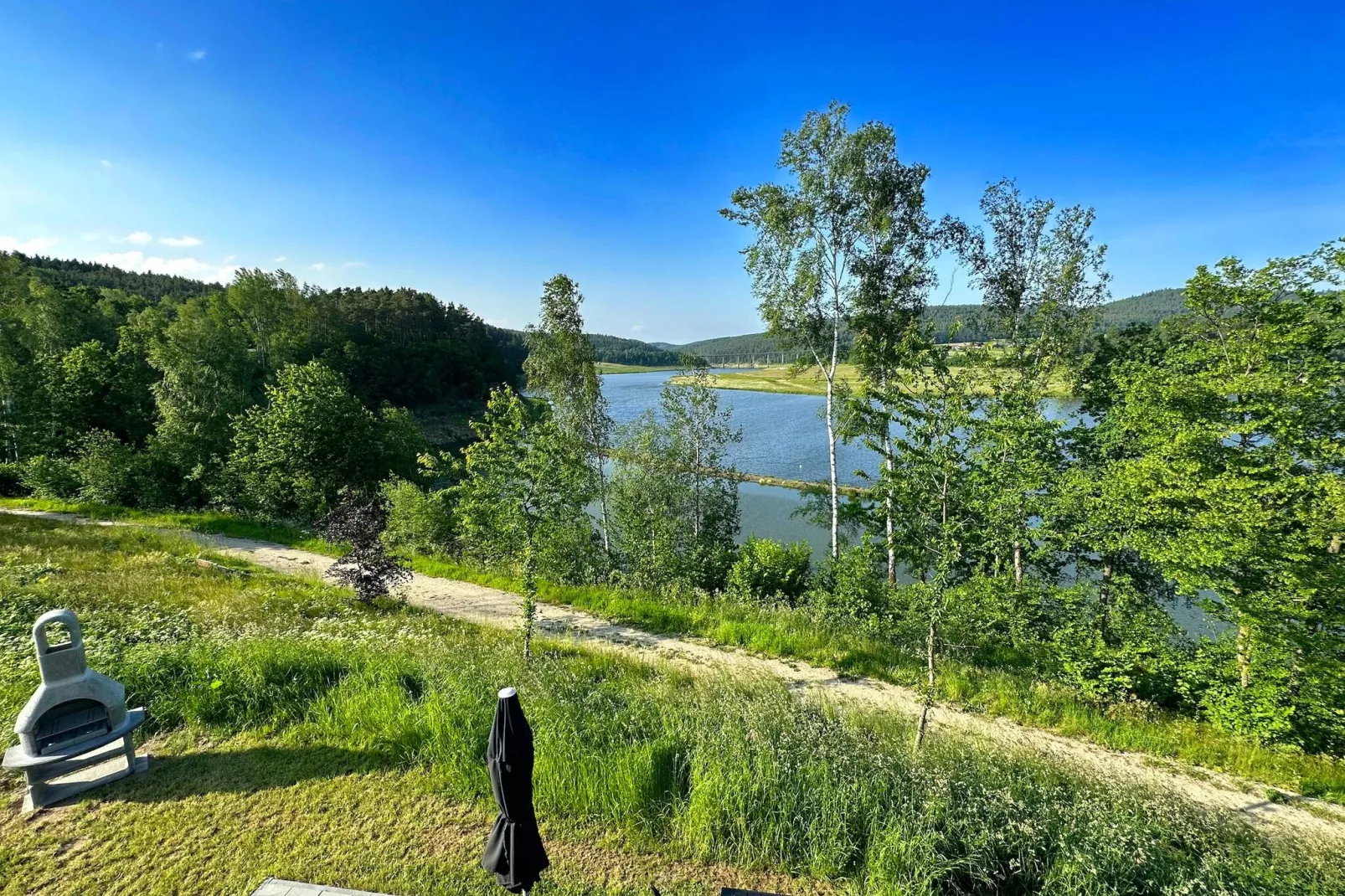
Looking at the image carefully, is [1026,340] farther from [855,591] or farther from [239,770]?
[239,770]

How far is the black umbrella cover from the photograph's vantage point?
3.69m

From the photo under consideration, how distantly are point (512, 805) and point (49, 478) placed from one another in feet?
100

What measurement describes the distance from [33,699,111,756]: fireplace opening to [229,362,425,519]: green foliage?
16.9 meters

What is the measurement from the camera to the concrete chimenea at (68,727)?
4.99 metres

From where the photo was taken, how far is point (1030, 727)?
8672 mm

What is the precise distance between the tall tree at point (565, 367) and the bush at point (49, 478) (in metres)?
20.3

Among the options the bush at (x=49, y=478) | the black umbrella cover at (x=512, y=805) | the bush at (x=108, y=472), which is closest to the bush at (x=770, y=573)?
the black umbrella cover at (x=512, y=805)

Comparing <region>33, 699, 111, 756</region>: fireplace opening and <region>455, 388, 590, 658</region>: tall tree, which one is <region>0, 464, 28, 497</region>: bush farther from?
<region>33, 699, 111, 756</region>: fireplace opening

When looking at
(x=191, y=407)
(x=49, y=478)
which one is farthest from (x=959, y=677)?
(x=191, y=407)

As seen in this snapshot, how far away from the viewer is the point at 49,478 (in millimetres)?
22156

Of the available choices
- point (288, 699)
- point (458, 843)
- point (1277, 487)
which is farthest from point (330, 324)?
point (1277, 487)

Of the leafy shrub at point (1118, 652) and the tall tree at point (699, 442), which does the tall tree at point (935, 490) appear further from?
the tall tree at point (699, 442)

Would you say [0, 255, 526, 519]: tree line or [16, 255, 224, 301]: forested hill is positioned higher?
[16, 255, 224, 301]: forested hill

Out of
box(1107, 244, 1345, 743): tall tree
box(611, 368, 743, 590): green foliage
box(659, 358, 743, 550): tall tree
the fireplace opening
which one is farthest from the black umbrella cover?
box(659, 358, 743, 550): tall tree
